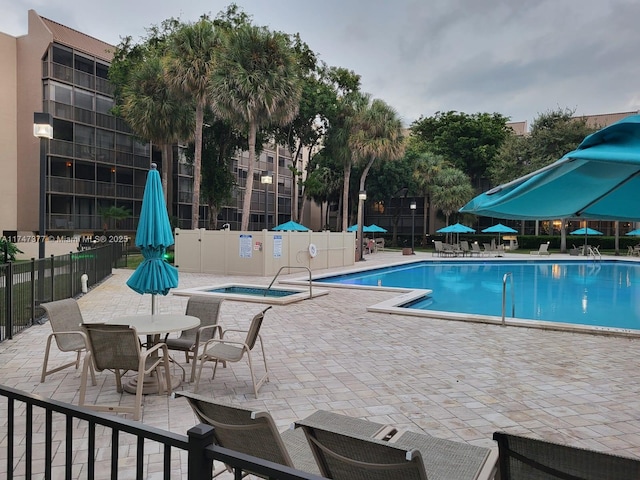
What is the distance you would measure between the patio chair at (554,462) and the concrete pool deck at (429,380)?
204cm

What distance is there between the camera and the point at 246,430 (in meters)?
2.32

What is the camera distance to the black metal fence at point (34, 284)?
7.41 m

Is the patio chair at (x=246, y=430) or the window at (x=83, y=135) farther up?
the window at (x=83, y=135)

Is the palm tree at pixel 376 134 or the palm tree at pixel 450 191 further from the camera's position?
Answer: the palm tree at pixel 450 191


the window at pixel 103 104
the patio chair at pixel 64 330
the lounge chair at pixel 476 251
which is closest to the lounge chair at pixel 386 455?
the patio chair at pixel 64 330

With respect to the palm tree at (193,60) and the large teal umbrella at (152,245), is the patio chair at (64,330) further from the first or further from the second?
the palm tree at (193,60)

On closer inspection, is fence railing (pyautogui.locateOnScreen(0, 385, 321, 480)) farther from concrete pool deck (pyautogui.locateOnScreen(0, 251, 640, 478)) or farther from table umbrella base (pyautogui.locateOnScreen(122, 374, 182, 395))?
table umbrella base (pyautogui.locateOnScreen(122, 374, 182, 395))

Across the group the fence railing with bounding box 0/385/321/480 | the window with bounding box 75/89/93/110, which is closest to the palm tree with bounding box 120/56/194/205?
the window with bounding box 75/89/93/110

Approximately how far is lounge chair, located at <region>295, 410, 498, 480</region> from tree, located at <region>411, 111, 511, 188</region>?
4273 centimetres

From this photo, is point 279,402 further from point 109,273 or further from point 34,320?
point 109,273

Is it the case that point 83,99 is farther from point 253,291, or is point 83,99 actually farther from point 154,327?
point 154,327

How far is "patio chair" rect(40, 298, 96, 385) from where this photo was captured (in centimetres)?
534

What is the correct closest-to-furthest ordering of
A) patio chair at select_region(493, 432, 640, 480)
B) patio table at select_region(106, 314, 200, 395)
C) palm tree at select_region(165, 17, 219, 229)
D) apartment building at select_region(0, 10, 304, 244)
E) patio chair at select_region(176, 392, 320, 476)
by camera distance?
patio chair at select_region(493, 432, 640, 480)
patio chair at select_region(176, 392, 320, 476)
patio table at select_region(106, 314, 200, 395)
palm tree at select_region(165, 17, 219, 229)
apartment building at select_region(0, 10, 304, 244)

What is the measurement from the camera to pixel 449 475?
97.0 inches
